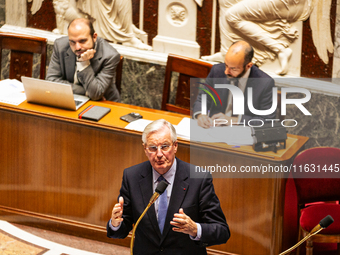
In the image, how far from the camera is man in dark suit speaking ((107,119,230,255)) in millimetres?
2479

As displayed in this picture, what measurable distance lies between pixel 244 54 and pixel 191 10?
167 cm

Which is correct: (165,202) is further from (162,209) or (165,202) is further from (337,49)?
(337,49)

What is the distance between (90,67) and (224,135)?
1.36 m

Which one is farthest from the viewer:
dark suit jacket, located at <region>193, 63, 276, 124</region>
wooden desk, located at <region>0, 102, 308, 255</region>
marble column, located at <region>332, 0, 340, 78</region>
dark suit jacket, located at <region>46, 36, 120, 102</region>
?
marble column, located at <region>332, 0, 340, 78</region>

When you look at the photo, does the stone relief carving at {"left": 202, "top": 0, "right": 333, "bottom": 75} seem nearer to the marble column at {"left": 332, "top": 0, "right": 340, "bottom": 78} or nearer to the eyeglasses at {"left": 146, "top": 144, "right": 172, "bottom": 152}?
the marble column at {"left": 332, "top": 0, "right": 340, "bottom": 78}

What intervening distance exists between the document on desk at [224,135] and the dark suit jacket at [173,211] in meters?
0.97

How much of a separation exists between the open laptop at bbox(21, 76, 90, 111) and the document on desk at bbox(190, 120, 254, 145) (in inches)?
38.1

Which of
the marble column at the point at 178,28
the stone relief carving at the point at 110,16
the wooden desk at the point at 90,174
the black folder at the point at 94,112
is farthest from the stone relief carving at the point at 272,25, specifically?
the black folder at the point at 94,112

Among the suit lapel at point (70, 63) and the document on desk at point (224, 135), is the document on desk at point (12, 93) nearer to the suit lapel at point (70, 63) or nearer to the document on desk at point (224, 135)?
the suit lapel at point (70, 63)

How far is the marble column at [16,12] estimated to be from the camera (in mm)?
5871

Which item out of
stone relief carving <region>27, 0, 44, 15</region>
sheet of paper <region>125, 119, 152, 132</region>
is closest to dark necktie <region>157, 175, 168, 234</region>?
sheet of paper <region>125, 119, 152, 132</region>

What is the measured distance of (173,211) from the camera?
2512 millimetres

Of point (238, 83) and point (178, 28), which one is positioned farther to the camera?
point (178, 28)

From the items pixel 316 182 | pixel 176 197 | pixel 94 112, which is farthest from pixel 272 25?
pixel 176 197
